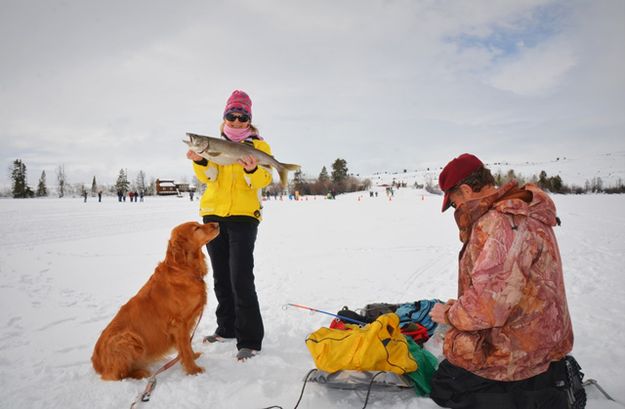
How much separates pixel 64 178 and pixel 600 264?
144 metres

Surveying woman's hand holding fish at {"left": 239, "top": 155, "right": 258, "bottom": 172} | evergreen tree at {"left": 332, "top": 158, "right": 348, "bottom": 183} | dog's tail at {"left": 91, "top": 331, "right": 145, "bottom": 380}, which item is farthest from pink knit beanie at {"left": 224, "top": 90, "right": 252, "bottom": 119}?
evergreen tree at {"left": 332, "top": 158, "right": 348, "bottom": 183}

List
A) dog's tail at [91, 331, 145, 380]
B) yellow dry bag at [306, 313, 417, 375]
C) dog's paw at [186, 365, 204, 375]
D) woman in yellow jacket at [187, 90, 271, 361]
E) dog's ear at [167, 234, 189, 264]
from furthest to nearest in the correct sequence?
woman in yellow jacket at [187, 90, 271, 361], dog's ear at [167, 234, 189, 264], dog's paw at [186, 365, 204, 375], dog's tail at [91, 331, 145, 380], yellow dry bag at [306, 313, 417, 375]

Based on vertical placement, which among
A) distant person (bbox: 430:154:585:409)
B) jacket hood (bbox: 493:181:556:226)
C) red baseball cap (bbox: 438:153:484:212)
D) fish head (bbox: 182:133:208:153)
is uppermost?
fish head (bbox: 182:133:208:153)

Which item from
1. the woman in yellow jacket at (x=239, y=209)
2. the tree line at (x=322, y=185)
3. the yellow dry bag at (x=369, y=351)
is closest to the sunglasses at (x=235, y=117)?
the woman in yellow jacket at (x=239, y=209)

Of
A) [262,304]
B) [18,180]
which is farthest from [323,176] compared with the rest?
[262,304]

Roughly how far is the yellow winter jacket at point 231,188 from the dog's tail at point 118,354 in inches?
57.0

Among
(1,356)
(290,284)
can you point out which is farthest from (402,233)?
(1,356)

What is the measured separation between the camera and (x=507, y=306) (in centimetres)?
219

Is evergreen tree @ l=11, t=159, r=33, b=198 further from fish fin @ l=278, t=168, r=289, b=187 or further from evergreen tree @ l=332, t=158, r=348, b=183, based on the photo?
fish fin @ l=278, t=168, r=289, b=187

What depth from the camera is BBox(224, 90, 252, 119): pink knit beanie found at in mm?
3648

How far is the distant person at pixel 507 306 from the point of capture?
7.24 feet

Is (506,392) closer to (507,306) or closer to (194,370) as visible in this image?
(507,306)

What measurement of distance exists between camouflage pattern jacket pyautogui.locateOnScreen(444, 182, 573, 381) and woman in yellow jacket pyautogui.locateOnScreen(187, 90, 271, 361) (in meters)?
2.14

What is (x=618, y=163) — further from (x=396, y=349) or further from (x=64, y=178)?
(x=64, y=178)
